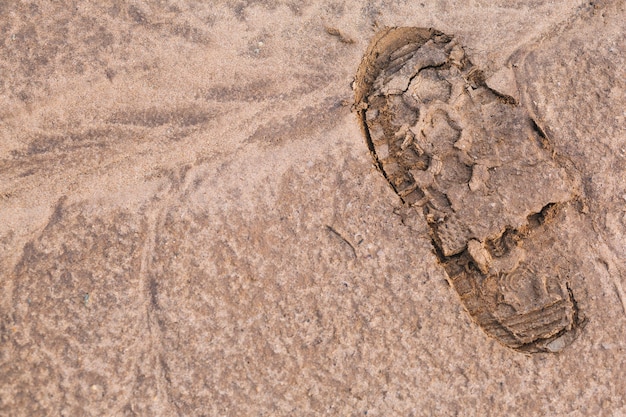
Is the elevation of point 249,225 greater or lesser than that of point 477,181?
lesser

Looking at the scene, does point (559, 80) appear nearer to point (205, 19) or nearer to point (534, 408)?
point (534, 408)

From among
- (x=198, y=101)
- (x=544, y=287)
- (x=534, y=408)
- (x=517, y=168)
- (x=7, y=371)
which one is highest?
(x=517, y=168)

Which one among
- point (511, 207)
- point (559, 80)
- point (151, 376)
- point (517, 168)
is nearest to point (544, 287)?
point (511, 207)
